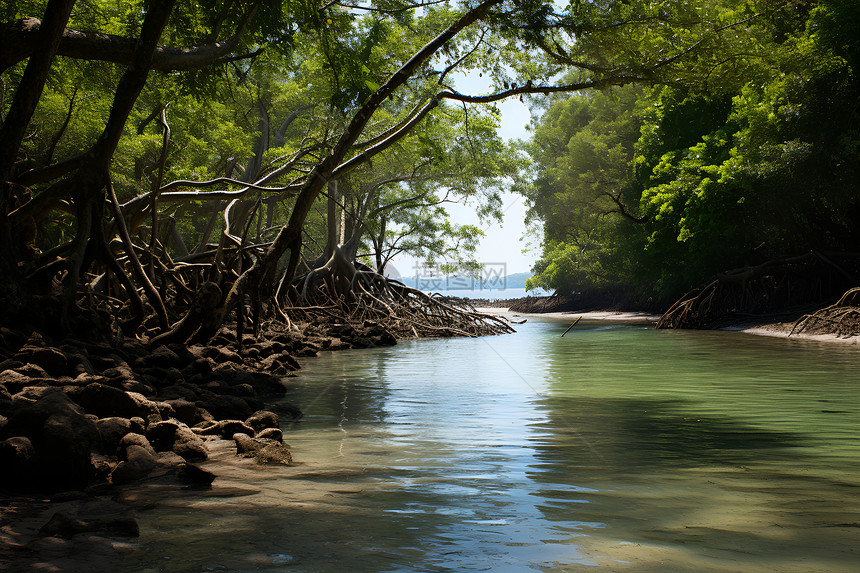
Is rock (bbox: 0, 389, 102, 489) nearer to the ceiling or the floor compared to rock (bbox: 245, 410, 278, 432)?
nearer to the ceiling

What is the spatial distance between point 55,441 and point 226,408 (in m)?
2.11

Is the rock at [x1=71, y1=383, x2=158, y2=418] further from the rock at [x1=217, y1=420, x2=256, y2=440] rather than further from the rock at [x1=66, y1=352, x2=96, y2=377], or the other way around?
the rock at [x1=66, y1=352, x2=96, y2=377]

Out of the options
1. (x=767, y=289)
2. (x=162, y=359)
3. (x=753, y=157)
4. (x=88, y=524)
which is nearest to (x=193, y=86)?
(x=162, y=359)

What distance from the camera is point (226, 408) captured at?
17.6 feet

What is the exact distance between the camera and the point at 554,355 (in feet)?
43.2

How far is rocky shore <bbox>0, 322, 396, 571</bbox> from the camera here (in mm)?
2604

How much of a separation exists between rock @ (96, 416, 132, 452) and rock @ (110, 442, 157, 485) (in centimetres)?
15

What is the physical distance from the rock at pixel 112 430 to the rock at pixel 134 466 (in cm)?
15

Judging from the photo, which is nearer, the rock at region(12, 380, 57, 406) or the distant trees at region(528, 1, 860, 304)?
the rock at region(12, 380, 57, 406)

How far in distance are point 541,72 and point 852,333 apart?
29.3ft

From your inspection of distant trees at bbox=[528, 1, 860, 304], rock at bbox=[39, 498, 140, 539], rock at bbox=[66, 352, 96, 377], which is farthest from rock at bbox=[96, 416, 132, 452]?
distant trees at bbox=[528, 1, 860, 304]

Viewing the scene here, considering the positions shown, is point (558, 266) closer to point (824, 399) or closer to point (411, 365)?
point (411, 365)

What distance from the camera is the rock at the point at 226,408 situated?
17.5 ft

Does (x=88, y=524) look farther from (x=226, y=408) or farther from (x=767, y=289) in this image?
(x=767, y=289)
